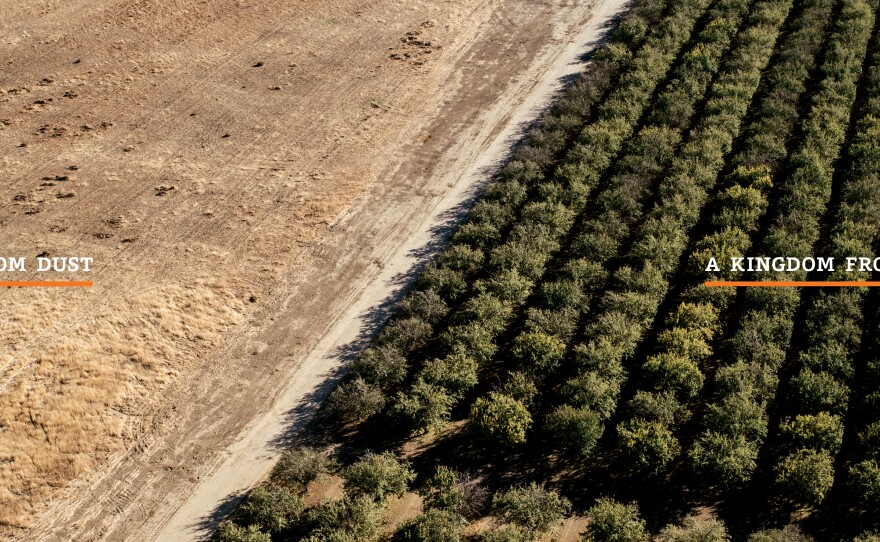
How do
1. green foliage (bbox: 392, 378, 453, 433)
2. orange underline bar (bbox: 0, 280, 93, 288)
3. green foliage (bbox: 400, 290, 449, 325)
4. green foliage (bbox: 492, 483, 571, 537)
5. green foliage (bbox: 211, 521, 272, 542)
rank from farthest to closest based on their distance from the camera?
1. orange underline bar (bbox: 0, 280, 93, 288)
2. green foliage (bbox: 400, 290, 449, 325)
3. green foliage (bbox: 392, 378, 453, 433)
4. green foliage (bbox: 492, 483, 571, 537)
5. green foliage (bbox: 211, 521, 272, 542)

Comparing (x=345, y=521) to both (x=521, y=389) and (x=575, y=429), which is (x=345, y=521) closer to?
(x=521, y=389)

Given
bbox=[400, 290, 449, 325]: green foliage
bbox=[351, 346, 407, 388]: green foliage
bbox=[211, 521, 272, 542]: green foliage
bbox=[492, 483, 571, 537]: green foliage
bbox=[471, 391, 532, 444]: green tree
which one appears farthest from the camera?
bbox=[400, 290, 449, 325]: green foliage

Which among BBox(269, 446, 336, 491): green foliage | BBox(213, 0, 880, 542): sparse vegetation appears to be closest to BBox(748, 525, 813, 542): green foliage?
BBox(213, 0, 880, 542): sparse vegetation

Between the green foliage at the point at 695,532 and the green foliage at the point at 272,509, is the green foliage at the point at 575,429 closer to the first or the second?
the green foliage at the point at 695,532

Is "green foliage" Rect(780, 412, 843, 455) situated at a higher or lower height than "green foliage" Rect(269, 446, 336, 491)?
higher

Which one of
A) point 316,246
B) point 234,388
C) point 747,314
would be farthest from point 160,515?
point 747,314

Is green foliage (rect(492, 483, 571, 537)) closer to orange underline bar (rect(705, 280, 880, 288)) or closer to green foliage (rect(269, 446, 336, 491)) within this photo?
green foliage (rect(269, 446, 336, 491))

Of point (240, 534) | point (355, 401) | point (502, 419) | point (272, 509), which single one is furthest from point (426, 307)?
point (240, 534)

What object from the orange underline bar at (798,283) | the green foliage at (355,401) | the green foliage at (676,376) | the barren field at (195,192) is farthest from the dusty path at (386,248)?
the orange underline bar at (798,283)

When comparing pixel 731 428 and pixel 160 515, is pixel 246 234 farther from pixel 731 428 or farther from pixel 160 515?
pixel 731 428
